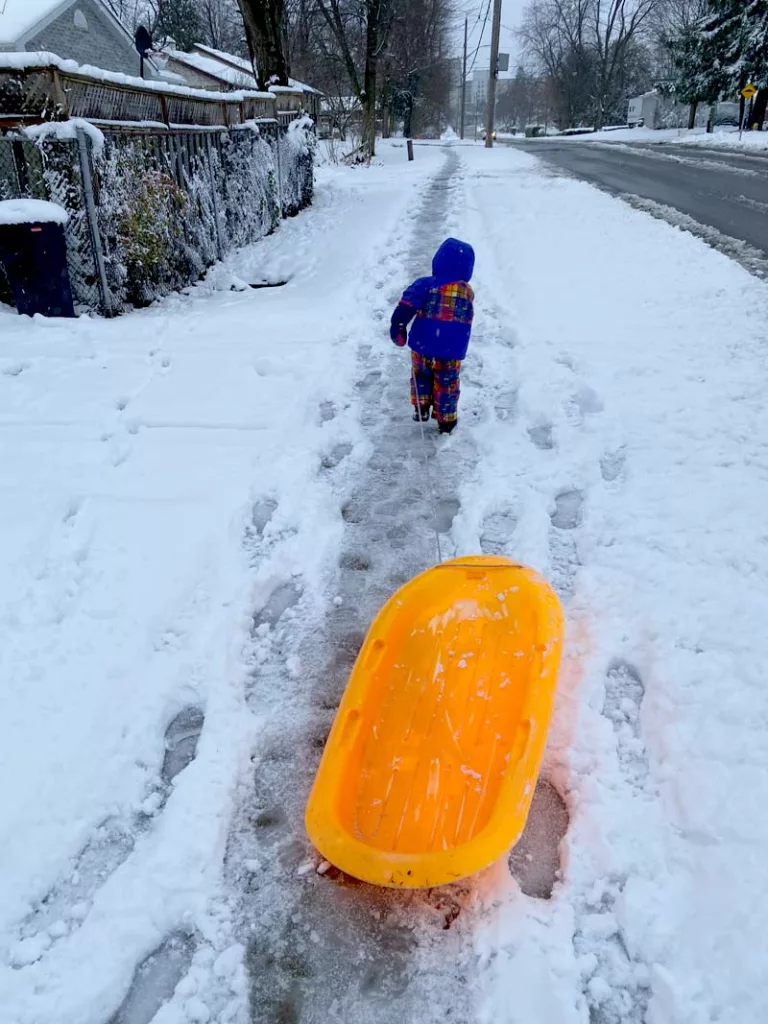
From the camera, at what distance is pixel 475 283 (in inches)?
297

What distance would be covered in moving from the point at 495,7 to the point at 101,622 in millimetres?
29885

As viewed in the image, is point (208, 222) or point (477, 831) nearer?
point (477, 831)

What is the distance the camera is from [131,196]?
641 centimetres

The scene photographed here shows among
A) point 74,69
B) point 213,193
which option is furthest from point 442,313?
point 213,193

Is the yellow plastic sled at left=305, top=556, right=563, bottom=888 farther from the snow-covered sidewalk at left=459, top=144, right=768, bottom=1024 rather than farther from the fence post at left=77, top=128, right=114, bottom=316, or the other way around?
the fence post at left=77, top=128, right=114, bottom=316

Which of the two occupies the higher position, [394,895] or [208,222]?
[208,222]

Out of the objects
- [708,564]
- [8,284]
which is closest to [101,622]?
[708,564]

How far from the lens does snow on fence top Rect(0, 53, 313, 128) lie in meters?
5.60

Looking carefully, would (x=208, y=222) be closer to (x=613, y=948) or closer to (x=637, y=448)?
(x=637, y=448)

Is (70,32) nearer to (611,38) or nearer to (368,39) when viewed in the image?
(368,39)

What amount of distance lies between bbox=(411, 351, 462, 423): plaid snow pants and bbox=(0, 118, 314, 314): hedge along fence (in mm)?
3583

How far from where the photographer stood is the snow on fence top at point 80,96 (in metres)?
5.60

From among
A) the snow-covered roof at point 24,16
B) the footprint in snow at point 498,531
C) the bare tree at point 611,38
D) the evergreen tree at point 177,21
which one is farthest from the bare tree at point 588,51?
the footprint in snow at point 498,531

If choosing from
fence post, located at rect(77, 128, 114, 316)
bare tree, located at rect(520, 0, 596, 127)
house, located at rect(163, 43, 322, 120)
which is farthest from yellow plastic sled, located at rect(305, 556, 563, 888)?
bare tree, located at rect(520, 0, 596, 127)
